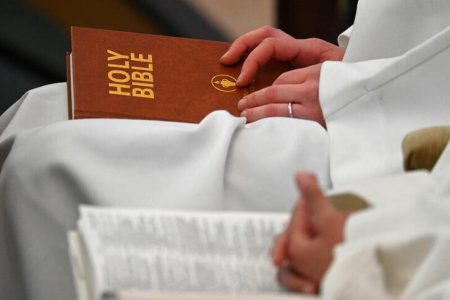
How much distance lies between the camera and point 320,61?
4.84 ft

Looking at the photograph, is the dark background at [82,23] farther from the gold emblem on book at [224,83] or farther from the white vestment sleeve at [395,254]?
the white vestment sleeve at [395,254]

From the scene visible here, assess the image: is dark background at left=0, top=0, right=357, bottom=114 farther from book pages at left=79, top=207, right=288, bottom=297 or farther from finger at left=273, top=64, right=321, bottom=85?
book pages at left=79, top=207, right=288, bottom=297

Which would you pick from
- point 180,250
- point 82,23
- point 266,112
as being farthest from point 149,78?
point 82,23

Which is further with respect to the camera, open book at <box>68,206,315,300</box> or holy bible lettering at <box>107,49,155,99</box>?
holy bible lettering at <box>107,49,155,99</box>

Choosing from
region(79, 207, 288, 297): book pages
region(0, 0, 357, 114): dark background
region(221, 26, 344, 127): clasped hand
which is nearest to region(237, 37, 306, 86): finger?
region(221, 26, 344, 127): clasped hand

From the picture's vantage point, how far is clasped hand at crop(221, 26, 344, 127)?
1.31m

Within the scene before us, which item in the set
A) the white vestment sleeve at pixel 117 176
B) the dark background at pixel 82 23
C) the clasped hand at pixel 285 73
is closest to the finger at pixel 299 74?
the clasped hand at pixel 285 73

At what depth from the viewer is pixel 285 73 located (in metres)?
1.37

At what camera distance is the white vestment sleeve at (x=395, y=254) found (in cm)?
85

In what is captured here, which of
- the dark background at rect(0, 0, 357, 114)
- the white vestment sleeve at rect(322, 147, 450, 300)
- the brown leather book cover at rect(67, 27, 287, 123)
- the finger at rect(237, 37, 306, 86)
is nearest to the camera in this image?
the white vestment sleeve at rect(322, 147, 450, 300)

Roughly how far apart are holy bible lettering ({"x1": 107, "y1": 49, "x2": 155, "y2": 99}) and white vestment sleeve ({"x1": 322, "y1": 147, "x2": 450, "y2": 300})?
45 cm

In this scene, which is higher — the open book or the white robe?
the open book

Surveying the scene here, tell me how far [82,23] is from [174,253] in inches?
62.8

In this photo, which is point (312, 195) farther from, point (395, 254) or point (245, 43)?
point (245, 43)
